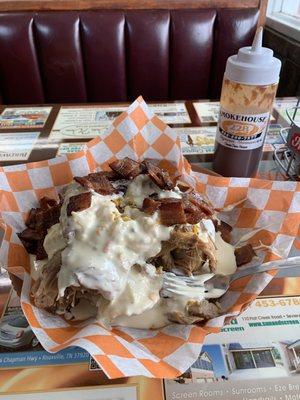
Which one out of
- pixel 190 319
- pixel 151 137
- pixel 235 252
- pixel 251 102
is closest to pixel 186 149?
pixel 151 137

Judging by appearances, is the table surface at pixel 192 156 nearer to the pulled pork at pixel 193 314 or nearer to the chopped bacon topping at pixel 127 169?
the chopped bacon topping at pixel 127 169

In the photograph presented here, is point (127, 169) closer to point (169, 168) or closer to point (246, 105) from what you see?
point (169, 168)

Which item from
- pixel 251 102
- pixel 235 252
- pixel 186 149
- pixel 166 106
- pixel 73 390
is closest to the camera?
pixel 73 390

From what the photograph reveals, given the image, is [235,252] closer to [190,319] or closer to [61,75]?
[190,319]

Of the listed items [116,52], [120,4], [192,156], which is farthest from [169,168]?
[120,4]

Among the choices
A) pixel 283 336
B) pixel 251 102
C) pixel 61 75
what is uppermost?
pixel 251 102

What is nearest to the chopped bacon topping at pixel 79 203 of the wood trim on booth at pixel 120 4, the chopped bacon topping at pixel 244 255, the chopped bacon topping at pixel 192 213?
the chopped bacon topping at pixel 192 213

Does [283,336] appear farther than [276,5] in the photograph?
No
